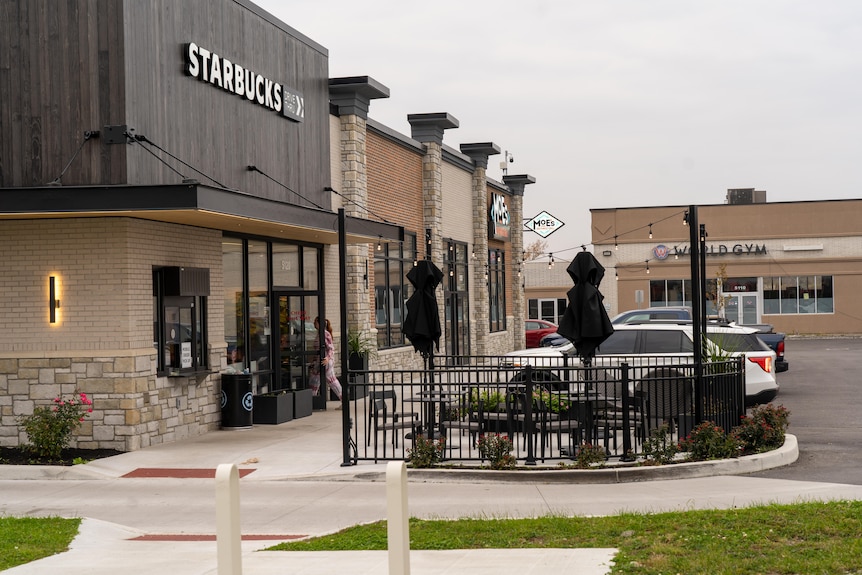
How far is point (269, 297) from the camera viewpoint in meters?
20.1

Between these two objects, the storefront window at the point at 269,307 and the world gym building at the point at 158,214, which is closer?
the world gym building at the point at 158,214

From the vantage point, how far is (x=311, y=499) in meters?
11.8

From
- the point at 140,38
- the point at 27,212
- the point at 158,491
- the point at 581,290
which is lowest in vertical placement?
the point at 158,491

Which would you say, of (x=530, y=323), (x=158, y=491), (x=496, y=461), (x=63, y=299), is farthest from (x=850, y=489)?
(x=530, y=323)

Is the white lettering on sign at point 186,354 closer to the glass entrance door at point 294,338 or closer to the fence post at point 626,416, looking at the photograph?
the glass entrance door at point 294,338

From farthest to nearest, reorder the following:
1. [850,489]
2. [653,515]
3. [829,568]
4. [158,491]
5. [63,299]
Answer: [63,299] < [158,491] < [850,489] < [653,515] < [829,568]

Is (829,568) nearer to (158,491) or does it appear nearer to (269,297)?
(158,491)

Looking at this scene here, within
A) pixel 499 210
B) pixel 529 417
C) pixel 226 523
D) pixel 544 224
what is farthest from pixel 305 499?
pixel 544 224

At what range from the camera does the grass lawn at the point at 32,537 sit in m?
8.76

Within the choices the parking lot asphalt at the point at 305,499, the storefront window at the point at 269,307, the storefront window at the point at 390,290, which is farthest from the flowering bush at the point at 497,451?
the storefront window at the point at 390,290

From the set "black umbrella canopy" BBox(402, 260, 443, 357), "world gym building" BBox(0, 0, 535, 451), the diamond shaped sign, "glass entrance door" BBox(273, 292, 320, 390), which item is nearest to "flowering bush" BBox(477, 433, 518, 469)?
"world gym building" BBox(0, 0, 535, 451)

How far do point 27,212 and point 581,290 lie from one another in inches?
296

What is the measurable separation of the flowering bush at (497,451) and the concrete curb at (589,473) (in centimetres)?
23

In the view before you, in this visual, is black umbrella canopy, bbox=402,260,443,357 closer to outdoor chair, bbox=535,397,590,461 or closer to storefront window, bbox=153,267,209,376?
outdoor chair, bbox=535,397,590,461
